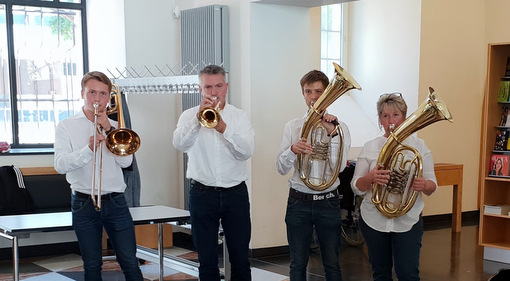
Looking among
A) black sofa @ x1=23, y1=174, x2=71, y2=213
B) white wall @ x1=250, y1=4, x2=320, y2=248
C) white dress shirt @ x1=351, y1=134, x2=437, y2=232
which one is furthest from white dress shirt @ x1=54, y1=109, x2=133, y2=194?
black sofa @ x1=23, y1=174, x2=71, y2=213

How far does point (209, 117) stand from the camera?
11.3 ft

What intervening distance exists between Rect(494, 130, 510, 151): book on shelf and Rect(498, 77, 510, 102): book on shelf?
30cm

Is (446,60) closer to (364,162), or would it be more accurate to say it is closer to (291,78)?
(291,78)

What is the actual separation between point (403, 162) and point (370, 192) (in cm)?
24

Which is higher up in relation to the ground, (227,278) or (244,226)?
(244,226)

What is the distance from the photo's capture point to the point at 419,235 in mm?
3314

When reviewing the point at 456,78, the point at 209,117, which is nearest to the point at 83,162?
the point at 209,117

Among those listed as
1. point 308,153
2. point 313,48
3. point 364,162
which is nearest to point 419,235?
point 364,162

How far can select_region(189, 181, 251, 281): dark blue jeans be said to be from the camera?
356 cm

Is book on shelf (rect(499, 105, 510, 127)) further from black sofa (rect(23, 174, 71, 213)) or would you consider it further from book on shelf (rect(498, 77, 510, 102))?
black sofa (rect(23, 174, 71, 213))

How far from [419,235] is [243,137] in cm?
110

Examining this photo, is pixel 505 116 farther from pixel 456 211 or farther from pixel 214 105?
pixel 214 105

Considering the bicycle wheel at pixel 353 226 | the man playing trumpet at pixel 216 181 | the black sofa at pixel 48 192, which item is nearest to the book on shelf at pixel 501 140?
the bicycle wheel at pixel 353 226

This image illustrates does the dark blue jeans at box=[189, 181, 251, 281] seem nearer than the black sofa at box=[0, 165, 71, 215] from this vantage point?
Yes
